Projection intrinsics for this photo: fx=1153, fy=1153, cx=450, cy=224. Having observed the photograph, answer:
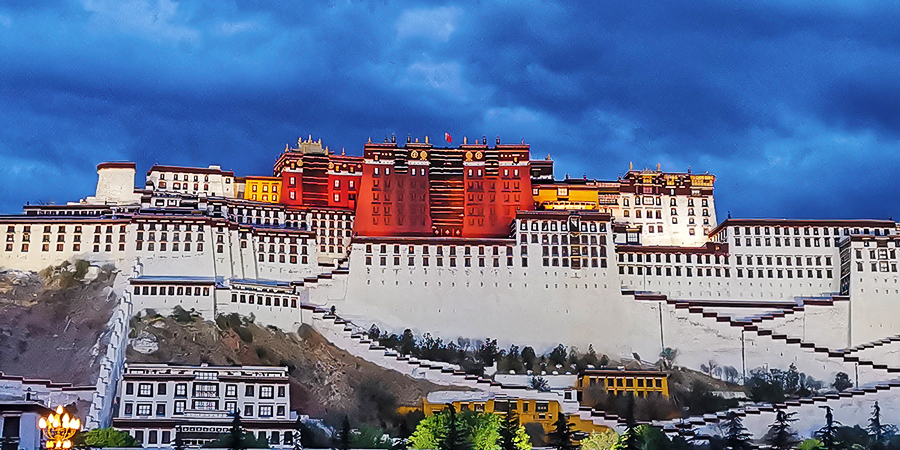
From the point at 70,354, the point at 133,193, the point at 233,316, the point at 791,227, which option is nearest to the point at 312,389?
the point at 233,316

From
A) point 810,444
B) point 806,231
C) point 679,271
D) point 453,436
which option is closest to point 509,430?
point 453,436

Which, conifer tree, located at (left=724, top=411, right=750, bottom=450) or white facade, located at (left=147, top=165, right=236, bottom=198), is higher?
white facade, located at (left=147, top=165, right=236, bottom=198)

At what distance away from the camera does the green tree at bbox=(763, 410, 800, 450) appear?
2808 inches

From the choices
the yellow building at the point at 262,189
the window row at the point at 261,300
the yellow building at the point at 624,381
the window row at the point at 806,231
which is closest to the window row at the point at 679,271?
the window row at the point at 806,231

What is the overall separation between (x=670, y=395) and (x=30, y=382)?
4281cm

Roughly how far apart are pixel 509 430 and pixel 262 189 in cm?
4012

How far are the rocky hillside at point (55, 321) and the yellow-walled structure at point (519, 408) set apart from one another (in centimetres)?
2129

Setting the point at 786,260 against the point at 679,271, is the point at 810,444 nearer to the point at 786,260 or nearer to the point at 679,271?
the point at 679,271

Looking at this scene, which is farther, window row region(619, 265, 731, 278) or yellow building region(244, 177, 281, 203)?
yellow building region(244, 177, 281, 203)

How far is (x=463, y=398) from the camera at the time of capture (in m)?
77.8

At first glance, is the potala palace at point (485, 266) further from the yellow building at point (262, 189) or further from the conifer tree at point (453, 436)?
the conifer tree at point (453, 436)

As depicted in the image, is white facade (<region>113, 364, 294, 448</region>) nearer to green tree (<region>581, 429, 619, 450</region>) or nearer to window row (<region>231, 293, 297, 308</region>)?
window row (<region>231, 293, 297, 308</region>)

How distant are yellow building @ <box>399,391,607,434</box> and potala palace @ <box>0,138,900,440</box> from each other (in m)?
2.13

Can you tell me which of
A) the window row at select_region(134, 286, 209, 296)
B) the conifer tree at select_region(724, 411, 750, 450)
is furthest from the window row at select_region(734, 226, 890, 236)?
the window row at select_region(134, 286, 209, 296)
